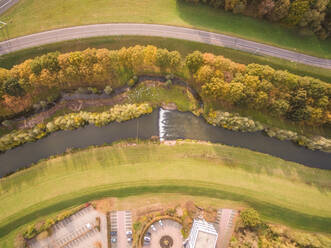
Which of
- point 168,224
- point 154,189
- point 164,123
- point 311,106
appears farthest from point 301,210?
point 164,123

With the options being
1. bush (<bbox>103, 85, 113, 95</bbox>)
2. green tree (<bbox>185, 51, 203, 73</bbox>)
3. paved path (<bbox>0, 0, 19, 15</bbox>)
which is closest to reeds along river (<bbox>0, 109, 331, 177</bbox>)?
bush (<bbox>103, 85, 113, 95</bbox>)

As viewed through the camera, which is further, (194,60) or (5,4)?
(5,4)

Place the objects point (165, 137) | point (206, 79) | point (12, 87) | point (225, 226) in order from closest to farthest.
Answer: point (12, 87) → point (225, 226) → point (206, 79) → point (165, 137)

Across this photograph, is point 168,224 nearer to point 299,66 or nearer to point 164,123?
point 164,123

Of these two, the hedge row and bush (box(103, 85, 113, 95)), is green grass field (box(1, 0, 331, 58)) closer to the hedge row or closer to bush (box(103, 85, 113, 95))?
bush (box(103, 85, 113, 95))

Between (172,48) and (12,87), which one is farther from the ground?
(172,48)

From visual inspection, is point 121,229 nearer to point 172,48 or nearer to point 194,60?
point 194,60

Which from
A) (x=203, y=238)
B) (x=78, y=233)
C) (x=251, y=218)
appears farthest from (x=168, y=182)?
(x=78, y=233)
